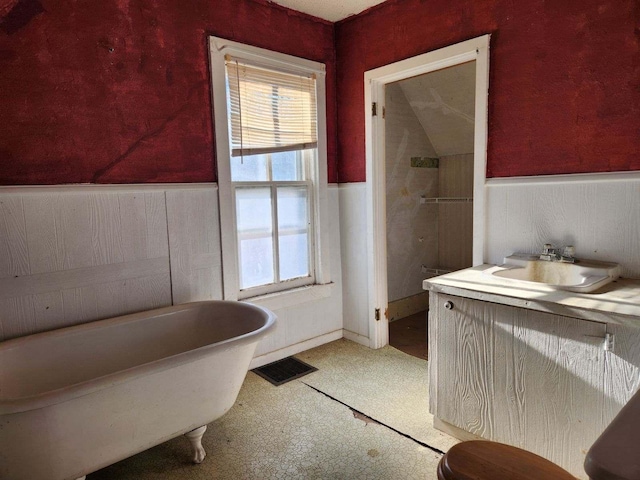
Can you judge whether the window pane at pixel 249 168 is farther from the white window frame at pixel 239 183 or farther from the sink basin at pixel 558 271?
the sink basin at pixel 558 271

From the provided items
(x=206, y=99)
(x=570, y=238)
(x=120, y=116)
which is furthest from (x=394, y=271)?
(x=120, y=116)

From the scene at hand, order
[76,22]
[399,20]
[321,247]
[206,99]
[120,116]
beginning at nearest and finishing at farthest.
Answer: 1. [76,22]
2. [120,116]
3. [206,99]
4. [399,20]
5. [321,247]

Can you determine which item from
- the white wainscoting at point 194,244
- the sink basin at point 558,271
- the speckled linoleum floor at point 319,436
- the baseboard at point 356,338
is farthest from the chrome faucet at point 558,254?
the white wainscoting at point 194,244

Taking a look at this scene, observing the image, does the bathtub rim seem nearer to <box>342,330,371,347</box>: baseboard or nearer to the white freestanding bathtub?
the white freestanding bathtub

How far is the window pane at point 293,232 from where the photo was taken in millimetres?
2996

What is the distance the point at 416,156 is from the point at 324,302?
162 centimetres

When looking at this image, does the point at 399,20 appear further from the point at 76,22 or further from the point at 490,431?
the point at 490,431

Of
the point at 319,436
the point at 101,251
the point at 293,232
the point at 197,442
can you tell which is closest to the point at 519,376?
the point at 319,436

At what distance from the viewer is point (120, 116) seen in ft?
7.30

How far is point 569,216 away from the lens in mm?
2070

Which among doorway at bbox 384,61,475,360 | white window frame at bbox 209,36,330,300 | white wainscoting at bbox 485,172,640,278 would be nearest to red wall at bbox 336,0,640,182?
white wainscoting at bbox 485,172,640,278

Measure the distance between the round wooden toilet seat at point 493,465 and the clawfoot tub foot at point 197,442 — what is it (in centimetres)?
121

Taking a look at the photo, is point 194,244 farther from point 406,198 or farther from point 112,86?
point 406,198

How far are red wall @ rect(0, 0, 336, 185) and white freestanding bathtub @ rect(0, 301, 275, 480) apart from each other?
796 millimetres
